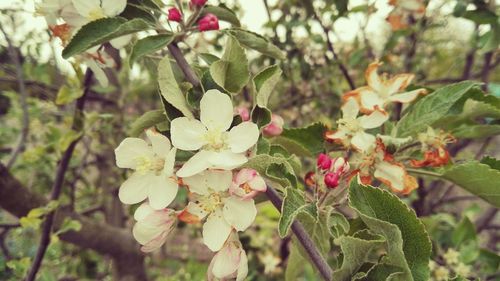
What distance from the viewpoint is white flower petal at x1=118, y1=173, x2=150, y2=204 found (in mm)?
755

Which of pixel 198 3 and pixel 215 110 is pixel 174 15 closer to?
pixel 198 3

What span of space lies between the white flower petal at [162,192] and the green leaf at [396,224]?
25 cm

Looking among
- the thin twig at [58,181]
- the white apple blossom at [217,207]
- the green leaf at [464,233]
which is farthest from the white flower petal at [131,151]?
the green leaf at [464,233]

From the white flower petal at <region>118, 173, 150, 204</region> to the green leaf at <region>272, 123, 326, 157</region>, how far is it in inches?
11.0

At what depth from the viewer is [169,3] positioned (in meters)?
0.87

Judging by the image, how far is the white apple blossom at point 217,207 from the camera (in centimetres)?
68

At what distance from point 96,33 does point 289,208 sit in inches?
14.5

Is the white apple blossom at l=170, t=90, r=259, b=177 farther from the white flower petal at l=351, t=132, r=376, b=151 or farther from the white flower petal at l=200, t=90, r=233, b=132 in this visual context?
the white flower petal at l=351, t=132, r=376, b=151

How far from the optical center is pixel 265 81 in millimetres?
723

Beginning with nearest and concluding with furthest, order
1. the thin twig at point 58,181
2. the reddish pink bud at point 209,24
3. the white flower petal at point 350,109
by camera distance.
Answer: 1. the reddish pink bud at point 209,24
2. the white flower petal at point 350,109
3. the thin twig at point 58,181

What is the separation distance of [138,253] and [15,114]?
0.86 m

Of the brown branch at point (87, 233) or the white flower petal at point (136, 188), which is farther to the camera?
the brown branch at point (87, 233)

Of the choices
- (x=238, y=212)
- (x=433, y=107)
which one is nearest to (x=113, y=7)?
(x=238, y=212)

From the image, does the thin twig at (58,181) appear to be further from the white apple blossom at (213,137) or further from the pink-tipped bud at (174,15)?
the white apple blossom at (213,137)
